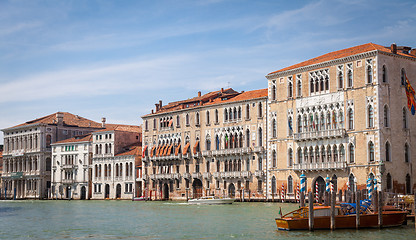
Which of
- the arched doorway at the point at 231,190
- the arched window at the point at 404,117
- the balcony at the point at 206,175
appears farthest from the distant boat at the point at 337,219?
the balcony at the point at 206,175

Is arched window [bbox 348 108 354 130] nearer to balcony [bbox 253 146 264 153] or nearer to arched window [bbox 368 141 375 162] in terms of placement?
arched window [bbox 368 141 375 162]

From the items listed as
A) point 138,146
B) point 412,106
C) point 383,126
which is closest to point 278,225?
point 383,126

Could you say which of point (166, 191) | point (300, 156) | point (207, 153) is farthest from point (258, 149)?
point (166, 191)

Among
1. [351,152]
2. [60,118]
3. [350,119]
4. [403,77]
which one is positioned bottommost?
[351,152]

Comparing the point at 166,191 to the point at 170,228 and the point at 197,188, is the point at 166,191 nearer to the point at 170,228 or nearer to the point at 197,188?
the point at 197,188

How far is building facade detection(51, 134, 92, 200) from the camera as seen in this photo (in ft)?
241

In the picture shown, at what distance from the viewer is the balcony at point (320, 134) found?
1866 inches

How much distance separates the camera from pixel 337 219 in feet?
91.1

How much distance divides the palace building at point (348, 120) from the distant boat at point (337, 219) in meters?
15.4

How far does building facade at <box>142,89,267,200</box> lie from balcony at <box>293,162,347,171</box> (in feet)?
14.9

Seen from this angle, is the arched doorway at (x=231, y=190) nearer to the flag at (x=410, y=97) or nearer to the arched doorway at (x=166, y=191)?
the arched doorway at (x=166, y=191)

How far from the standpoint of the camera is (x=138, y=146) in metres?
70.8

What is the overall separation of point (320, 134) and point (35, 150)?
42662 mm

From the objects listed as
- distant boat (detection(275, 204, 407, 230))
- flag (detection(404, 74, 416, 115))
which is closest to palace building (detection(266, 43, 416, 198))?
flag (detection(404, 74, 416, 115))
